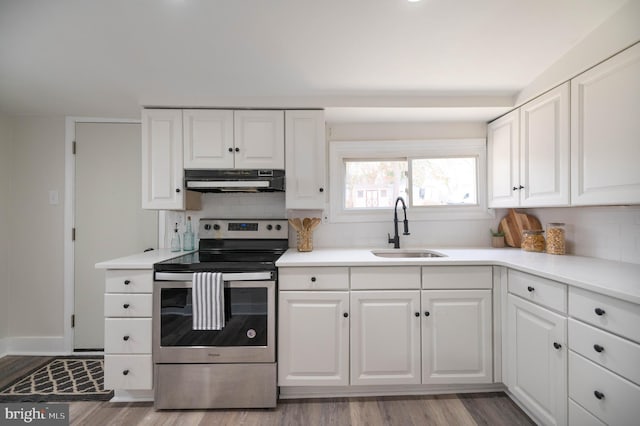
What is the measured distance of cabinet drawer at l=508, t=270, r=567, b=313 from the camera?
145cm

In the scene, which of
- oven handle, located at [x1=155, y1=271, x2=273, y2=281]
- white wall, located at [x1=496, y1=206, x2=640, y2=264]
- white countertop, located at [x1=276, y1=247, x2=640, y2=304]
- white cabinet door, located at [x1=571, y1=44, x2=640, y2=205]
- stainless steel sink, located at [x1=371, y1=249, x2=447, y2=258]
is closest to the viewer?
white countertop, located at [x1=276, y1=247, x2=640, y2=304]

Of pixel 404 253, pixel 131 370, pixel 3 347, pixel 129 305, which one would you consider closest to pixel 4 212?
pixel 3 347

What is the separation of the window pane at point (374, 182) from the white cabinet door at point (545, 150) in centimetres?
91

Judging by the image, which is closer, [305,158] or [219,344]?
[219,344]

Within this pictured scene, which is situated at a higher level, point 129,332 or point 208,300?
point 208,300

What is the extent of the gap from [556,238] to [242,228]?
2.39 m

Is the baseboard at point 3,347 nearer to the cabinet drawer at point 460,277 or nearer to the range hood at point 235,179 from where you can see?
the range hood at point 235,179

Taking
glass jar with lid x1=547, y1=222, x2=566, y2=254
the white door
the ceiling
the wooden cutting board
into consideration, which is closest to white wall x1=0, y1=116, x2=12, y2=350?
the ceiling

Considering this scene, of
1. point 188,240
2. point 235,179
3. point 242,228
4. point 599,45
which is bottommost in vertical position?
point 188,240

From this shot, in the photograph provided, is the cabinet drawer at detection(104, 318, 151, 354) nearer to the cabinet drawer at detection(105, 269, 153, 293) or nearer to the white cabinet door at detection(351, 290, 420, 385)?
the cabinet drawer at detection(105, 269, 153, 293)

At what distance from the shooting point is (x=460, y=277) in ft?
6.35

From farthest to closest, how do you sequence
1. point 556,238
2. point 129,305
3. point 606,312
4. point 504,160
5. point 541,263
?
point 504,160 < point 556,238 < point 129,305 < point 541,263 < point 606,312

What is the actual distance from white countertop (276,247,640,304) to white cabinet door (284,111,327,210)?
433 mm

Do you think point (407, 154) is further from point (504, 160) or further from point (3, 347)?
point (3, 347)
